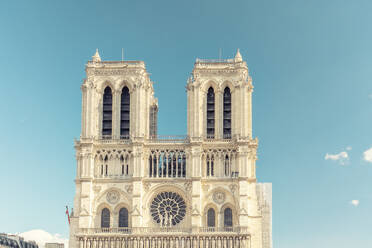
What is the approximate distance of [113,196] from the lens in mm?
97625

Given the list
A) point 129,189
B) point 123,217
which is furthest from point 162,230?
point 129,189

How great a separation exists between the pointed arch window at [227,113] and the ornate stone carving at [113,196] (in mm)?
15645

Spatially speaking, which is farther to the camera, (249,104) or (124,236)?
(249,104)

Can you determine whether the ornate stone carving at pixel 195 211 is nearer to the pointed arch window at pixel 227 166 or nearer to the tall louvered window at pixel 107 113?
the pointed arch window at pixel 227 166

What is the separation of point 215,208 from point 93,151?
56.0ft

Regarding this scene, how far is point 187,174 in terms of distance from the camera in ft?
320

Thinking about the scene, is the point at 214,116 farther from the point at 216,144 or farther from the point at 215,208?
the point at 215,208

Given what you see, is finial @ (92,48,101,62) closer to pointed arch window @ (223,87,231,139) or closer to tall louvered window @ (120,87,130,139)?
tall louvered window @ (120,87,130,139)

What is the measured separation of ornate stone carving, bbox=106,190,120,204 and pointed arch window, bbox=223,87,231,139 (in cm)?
1565

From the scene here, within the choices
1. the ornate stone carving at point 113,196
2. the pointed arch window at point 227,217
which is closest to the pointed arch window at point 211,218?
the pointed arch window at point 227,217

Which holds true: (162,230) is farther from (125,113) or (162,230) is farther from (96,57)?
(96,57)

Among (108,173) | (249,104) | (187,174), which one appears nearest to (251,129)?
(249,104)

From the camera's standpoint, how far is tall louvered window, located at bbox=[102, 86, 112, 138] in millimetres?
100312

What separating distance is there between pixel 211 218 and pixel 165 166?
29.0ft
